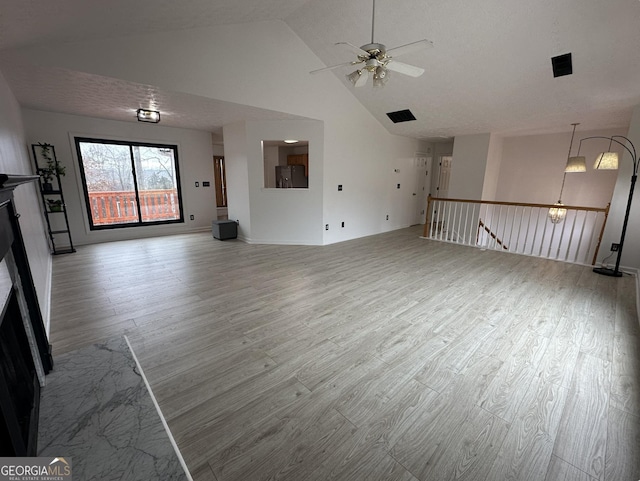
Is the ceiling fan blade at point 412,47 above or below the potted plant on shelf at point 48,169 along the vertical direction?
above

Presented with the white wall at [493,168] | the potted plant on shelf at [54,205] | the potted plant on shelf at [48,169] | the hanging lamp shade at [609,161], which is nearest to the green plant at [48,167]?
the potted plant on shelf at [48,169]

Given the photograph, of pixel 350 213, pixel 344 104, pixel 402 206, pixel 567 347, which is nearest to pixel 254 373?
pixel 567 347

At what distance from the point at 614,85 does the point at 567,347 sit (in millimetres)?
3975

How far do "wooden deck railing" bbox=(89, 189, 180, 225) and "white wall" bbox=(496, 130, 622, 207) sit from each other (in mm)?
8645

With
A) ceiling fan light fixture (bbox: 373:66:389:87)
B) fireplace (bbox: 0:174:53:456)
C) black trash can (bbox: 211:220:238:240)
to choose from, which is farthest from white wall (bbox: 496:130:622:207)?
fireplace (bbox: 0:174:53:456)

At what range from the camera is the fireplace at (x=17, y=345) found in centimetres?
112

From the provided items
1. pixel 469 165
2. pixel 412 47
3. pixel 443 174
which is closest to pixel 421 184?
pixel 443 174

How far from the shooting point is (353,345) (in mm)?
2385

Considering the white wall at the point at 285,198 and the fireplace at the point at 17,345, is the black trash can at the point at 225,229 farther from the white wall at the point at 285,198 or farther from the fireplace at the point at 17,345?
→ the fireplace at the point at 17,345

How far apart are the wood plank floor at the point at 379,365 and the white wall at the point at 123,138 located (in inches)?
72.2

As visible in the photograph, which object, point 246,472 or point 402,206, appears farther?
point 402,206

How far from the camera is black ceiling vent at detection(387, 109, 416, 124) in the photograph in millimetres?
5888

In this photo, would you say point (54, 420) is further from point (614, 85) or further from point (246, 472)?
point (614, 85)

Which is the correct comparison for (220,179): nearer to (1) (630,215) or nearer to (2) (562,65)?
(2) (562,65)
